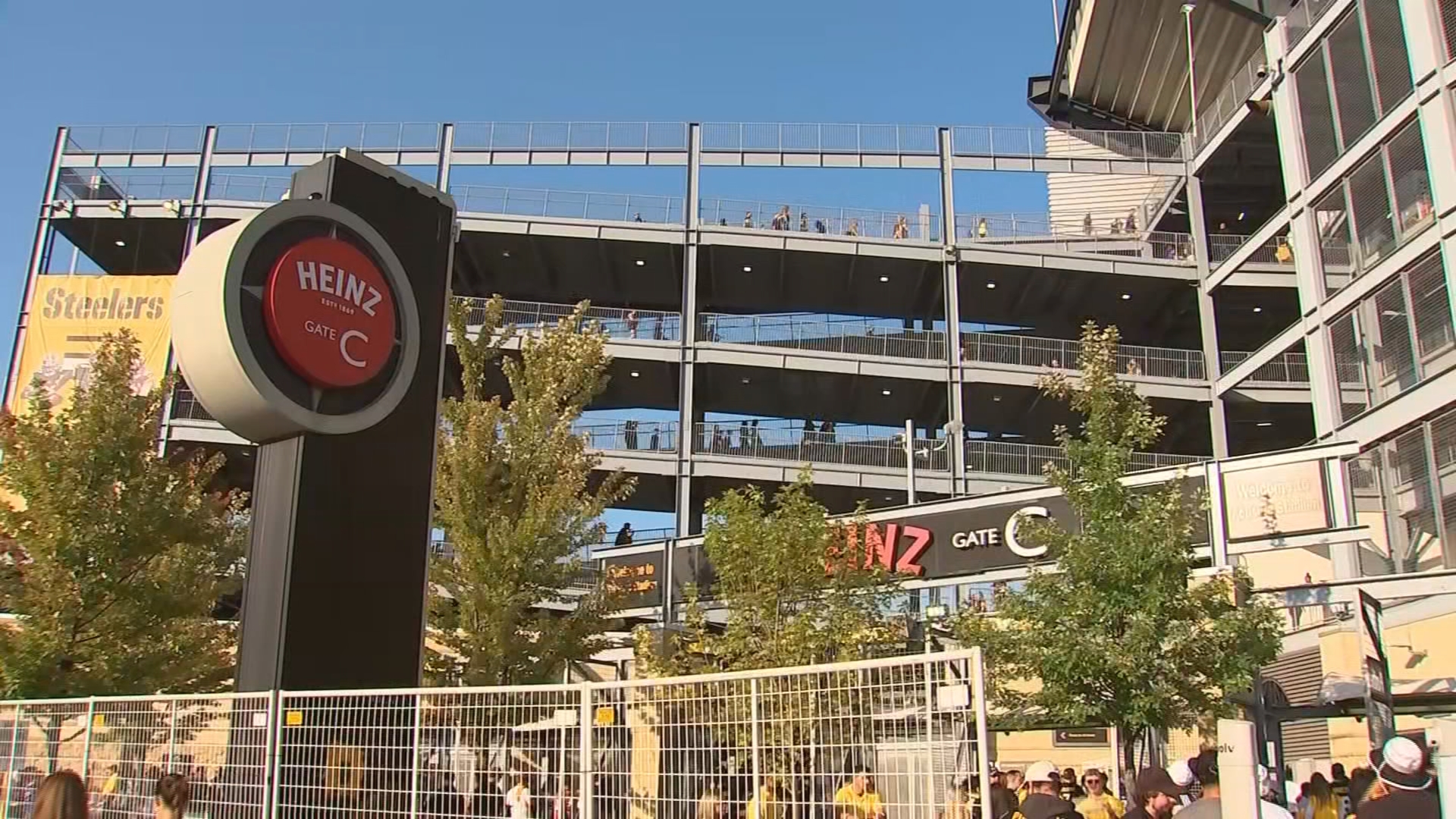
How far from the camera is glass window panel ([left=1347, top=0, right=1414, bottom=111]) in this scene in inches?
862

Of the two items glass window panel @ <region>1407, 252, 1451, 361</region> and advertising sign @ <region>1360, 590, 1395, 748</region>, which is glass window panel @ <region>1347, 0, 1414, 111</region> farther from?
advertising sign @ <region>1360, 590, 1395, 748</region>

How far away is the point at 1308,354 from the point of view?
25.6 meters

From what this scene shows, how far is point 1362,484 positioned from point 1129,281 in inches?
526

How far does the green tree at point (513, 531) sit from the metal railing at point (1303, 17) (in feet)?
63.3

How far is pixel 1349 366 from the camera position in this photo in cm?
2427

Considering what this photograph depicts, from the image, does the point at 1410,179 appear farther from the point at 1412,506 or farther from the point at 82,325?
the point at 82,325

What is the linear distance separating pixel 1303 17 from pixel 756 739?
27.3m

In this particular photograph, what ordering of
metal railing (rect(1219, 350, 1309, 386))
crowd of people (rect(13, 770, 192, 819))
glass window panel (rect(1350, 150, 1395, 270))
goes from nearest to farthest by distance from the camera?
crowd of people (rect(13, 770, 192, 819)), glass window panel (rect(1350, 150, 1395, 270)), metal railing (rect(1219, 350, 1309, 386))

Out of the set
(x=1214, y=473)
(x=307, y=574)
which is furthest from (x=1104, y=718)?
(x=307, y=574)

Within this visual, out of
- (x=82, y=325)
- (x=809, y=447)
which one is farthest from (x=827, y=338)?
(x=82, y=325)

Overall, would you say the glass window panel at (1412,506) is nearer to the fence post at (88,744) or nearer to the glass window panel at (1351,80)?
the glass window panel at (1351,80)

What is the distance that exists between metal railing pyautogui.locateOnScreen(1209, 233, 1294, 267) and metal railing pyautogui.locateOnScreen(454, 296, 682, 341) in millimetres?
16353

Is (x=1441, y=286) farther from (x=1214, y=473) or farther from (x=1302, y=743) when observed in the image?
(x=1302, y=743)

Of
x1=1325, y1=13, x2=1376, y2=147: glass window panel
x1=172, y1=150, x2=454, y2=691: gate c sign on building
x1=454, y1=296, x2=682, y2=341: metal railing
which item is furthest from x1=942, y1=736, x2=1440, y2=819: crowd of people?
x1=454, y1=296, x2=682, y2=341: metal railing
